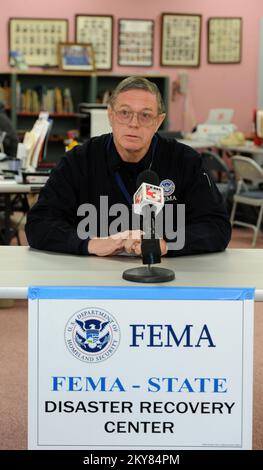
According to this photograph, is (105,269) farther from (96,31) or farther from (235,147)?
(96,31)

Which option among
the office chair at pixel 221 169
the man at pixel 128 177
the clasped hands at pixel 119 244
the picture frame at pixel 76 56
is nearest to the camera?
the clasped hands at pixel 119 244

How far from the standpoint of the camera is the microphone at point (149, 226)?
2004 mm

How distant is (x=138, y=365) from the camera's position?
1983mm

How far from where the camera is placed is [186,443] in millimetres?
2006

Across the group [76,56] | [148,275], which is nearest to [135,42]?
[76,56]

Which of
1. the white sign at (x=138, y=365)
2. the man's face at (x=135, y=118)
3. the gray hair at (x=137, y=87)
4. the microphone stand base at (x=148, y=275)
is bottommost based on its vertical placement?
the white sign at (x=138, y=365)

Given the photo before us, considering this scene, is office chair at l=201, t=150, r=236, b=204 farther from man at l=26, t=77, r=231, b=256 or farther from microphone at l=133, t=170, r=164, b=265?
microphone at l=133, t=170, r=164, b=265

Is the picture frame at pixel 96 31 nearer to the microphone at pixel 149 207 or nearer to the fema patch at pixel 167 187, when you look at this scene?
the fema patch at pixel 167 187

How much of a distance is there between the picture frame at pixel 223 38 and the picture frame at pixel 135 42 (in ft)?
2.73

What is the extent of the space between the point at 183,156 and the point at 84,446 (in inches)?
46.7

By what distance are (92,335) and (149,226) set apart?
0.32m

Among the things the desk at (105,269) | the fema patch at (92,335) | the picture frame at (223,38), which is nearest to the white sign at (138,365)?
the fema patch at (92,335)

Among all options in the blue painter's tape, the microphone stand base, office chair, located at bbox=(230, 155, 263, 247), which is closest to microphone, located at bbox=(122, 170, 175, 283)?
the microphone stand base

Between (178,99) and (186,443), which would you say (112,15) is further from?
(186,443)
